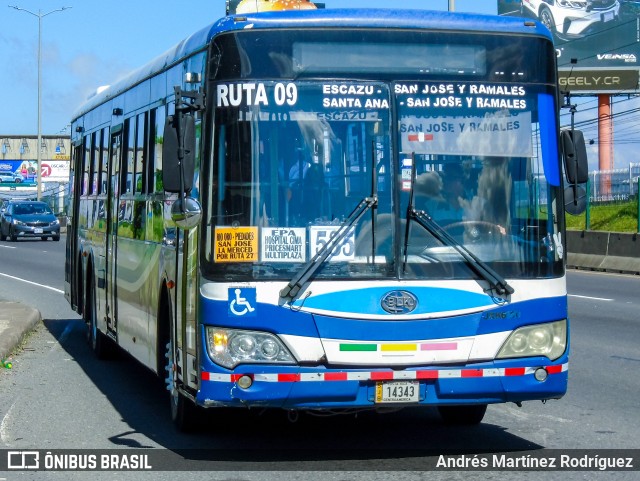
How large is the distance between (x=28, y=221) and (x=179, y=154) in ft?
145

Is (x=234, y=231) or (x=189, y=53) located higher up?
(x=189, y=53)

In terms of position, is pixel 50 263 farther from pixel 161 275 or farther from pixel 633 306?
pixel 161 275

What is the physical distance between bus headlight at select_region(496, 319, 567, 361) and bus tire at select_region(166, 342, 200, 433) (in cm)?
240

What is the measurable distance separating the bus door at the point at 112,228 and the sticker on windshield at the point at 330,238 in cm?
477

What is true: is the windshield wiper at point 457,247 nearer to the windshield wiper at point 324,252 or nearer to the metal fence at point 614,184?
the windshield wiper at point 324,252

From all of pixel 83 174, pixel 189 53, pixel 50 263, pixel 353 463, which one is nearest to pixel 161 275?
pixel 189 53

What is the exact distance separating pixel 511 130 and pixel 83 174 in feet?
28.1

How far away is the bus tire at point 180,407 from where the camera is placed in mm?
9039

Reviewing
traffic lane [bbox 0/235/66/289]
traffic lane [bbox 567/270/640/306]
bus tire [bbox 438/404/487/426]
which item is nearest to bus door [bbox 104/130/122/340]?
bus tire [bbox 438/404/487/426]

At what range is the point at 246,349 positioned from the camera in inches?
304

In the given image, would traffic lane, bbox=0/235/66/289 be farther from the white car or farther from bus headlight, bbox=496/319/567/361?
the white car

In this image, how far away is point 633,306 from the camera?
1944 cm

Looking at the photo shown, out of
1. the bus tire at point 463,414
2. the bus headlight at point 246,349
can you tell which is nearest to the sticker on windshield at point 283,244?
the bus headlight at point 246,349

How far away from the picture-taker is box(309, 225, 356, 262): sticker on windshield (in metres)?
7.83
